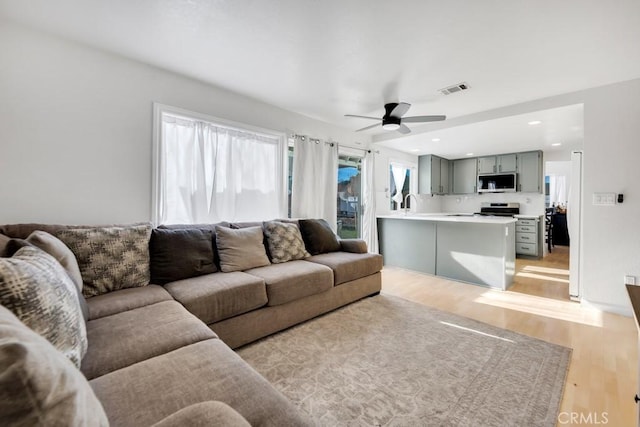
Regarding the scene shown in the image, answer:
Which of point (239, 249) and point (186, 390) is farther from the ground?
point (239, 249)

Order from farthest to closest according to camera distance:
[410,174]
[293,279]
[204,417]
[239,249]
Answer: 1. [410,174]
2. [239,249]
3. [293,279]
4. [204,417]

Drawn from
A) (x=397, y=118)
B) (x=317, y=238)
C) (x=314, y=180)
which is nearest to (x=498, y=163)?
(x=397, y=118)

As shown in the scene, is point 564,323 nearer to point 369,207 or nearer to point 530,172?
point 369,207

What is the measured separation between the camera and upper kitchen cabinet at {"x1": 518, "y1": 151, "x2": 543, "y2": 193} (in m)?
5.56

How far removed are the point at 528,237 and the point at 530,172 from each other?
132cm

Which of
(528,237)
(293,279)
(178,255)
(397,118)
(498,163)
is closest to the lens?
(178,255)

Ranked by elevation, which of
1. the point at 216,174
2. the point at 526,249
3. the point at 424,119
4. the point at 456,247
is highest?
the point at 424,119

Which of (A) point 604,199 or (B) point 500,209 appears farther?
(B) point 500,209

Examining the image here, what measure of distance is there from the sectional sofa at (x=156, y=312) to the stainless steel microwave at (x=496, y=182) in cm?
433

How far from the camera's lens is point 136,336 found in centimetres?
135

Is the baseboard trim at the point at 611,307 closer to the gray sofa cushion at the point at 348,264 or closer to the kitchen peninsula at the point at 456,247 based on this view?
the kitchen peninsula at the point at 456,247

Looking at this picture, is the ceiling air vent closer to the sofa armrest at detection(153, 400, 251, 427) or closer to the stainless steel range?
the sofa armrest at detection(153, 400, 251, 427)

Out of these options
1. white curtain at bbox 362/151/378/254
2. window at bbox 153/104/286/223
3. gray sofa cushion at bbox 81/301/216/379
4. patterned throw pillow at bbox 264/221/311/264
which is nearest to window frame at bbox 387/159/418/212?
white curtain at bbox 362/151/378/254

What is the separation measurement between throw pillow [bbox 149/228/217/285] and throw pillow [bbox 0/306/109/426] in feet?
5.90
